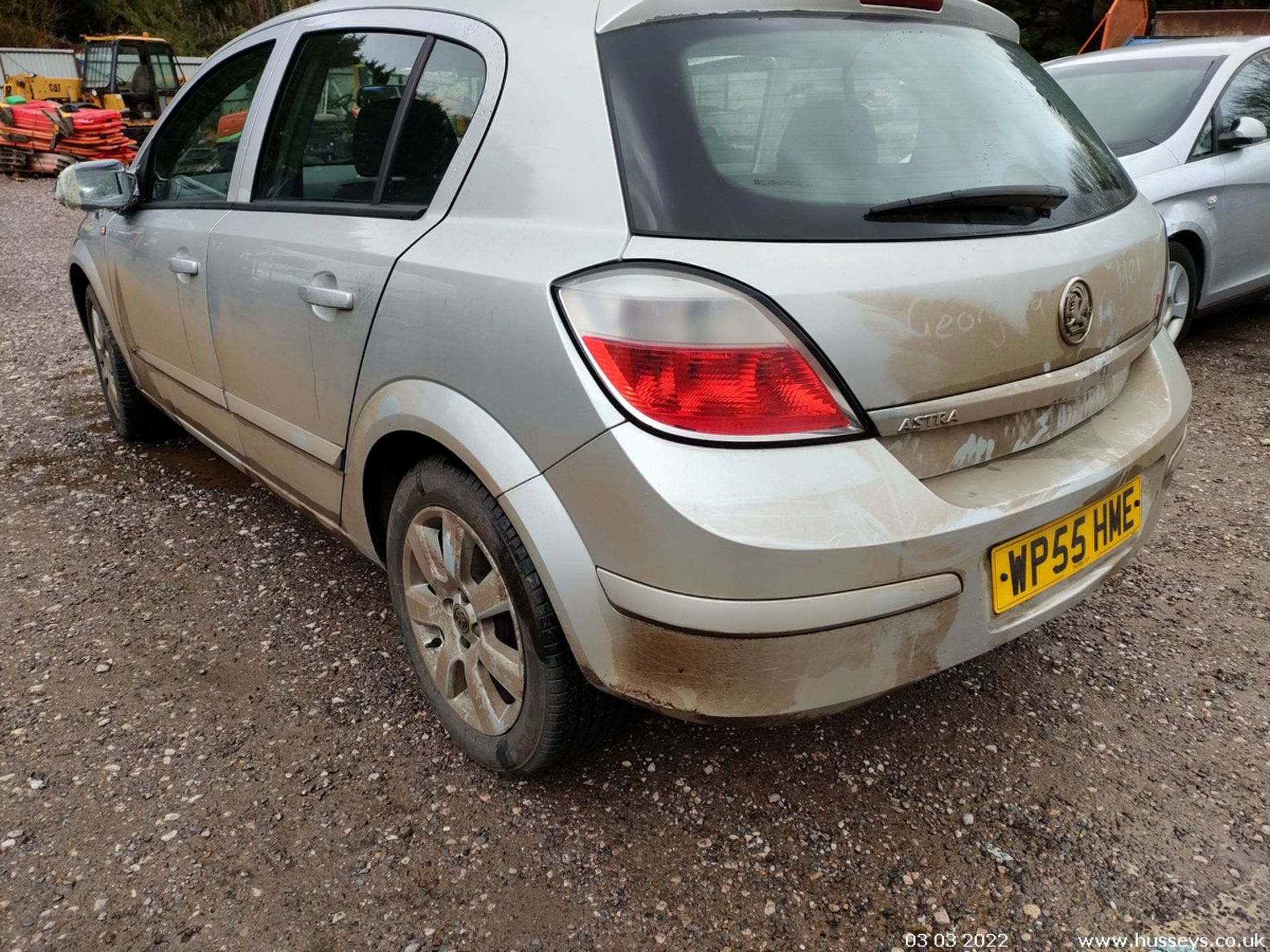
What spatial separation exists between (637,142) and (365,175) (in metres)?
0.88

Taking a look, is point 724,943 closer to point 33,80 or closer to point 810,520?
point 810,520

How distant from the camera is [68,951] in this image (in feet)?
5.80

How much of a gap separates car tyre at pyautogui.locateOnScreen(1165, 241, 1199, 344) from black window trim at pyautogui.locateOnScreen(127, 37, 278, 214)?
13.9 feet

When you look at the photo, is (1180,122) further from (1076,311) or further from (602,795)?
(602,795)

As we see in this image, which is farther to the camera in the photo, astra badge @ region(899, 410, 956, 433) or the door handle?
the door handle

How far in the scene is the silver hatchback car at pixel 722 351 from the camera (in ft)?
5.06

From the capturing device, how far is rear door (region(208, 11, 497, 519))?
206cm

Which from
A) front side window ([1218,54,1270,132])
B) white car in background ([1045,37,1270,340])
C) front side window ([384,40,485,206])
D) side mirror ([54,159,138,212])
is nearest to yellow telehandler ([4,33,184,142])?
side mirror ([54,159,138,212])

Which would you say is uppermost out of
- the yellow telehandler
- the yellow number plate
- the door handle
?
the yellow telehandler

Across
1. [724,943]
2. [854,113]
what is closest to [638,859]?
[724,943]

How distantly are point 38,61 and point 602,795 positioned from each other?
3132 cm

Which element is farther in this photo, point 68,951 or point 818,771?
point 818,771

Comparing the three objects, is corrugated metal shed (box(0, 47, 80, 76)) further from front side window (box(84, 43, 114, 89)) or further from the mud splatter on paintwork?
the mud splatter on paintwork

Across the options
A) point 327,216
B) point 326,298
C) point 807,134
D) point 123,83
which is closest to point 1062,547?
point 807,134
